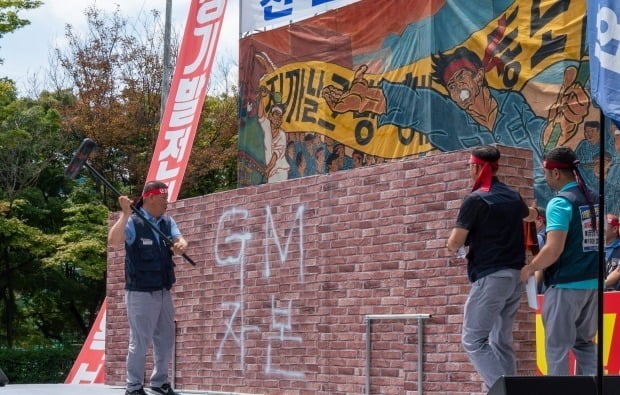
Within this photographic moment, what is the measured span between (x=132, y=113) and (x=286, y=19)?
15.8 meters

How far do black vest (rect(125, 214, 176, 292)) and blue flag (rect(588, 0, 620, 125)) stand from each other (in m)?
5.38

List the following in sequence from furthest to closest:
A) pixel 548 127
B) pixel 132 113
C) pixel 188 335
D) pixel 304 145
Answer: pixel 132 113, pixel 304 145, pixel 548 127, pixel 188 335

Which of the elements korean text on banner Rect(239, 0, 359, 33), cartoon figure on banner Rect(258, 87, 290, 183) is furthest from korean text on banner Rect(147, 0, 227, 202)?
cartoon figure on banner Rect(258, 87, 290, 183)

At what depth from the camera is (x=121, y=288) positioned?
14.1 m

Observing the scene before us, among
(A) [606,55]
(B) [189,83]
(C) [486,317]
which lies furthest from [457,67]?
(A) [606,55]

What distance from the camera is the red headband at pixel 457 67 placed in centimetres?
1523

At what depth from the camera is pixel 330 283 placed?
10.9 meters

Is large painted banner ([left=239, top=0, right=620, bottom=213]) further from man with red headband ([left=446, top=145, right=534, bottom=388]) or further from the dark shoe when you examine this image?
the dark shoe

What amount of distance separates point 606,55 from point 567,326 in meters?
2.64

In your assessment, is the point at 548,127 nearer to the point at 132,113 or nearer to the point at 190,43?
the point at 190,43

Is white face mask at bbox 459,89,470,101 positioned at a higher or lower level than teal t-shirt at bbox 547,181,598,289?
higher

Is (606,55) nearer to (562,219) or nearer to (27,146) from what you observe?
(562,219)

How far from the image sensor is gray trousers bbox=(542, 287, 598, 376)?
748 centimetres

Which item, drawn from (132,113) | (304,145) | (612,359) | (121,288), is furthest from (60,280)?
(612,359)
